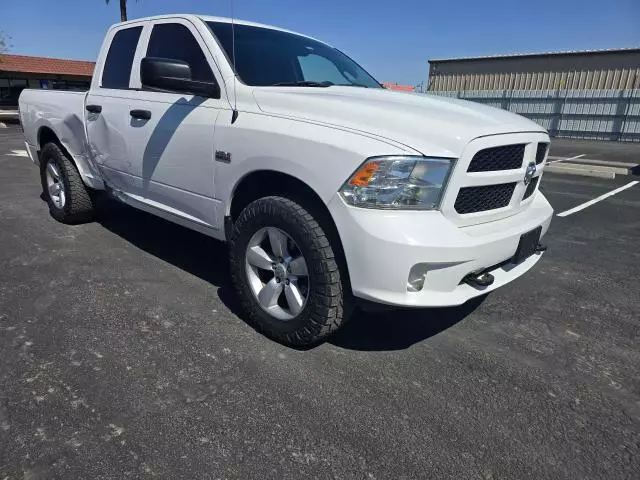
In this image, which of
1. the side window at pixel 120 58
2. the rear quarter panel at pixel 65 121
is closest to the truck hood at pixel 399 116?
the side window at pixel 120 58

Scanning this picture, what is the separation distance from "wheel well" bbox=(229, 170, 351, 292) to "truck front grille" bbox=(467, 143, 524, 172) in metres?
0.77

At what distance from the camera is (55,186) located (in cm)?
510

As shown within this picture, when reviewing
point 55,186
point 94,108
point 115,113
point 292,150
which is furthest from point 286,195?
point 55,186

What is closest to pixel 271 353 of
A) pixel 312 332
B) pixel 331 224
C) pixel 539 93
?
pixel 312 332

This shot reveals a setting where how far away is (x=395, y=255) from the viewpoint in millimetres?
2213

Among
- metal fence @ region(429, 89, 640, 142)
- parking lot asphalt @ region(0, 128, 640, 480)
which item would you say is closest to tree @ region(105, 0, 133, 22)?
metal fence @ region(429, 89, 640, 142)

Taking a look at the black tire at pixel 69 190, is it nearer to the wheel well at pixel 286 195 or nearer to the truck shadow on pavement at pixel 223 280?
the truck shadow on pavement at pixel 223 280

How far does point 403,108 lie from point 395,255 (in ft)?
2.90

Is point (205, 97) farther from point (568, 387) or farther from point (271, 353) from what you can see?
point (568, 387)

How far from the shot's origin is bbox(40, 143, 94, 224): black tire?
4.72 metres

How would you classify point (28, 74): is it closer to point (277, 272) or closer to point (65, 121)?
point (65, 121)

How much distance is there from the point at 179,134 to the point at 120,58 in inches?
57.0

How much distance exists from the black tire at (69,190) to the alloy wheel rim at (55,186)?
0.03m

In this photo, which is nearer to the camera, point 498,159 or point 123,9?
point 498,159
